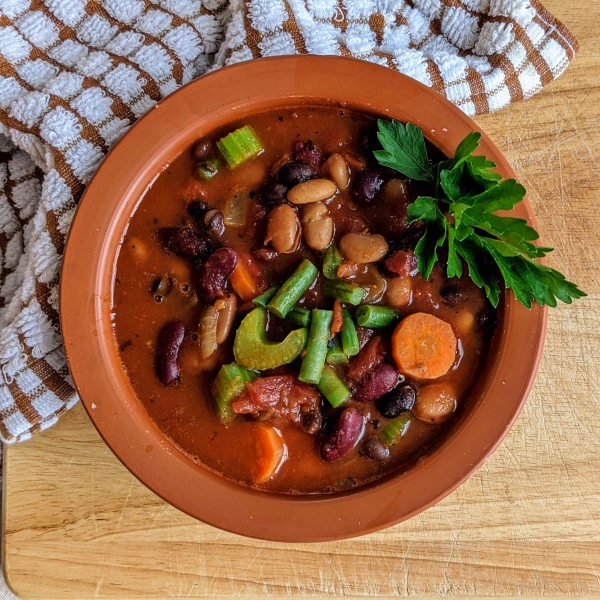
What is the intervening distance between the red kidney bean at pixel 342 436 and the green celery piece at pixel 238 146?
87cm

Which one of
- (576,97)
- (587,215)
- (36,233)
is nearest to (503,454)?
A: (587,215)

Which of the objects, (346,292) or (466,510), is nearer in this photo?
(346,292)

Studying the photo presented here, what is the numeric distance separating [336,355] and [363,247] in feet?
1.17

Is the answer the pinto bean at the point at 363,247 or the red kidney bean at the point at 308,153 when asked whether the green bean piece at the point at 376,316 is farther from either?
the red kidney bean at the point at 308,153

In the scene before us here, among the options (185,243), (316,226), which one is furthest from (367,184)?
(185,243)

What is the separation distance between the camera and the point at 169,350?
212 centimetres

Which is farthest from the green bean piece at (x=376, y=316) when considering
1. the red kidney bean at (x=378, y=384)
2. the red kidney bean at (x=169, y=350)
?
the red kidney bean at (x=169, y=350)

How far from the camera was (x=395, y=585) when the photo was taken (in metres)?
2.56

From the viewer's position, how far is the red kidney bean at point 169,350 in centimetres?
212

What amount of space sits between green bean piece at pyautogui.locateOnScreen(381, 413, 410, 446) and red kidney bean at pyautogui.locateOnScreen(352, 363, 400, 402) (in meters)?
0.10

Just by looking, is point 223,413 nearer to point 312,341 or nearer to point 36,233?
point 312,341

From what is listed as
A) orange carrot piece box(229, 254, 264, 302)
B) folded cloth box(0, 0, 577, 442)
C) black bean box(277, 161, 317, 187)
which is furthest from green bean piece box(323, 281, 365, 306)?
→ folded cloth box(0, 0, 577, 442)

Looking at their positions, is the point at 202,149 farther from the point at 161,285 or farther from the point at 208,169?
the point at 161,285

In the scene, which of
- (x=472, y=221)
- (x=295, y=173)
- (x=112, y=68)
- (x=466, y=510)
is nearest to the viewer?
(x=472, y=221)
